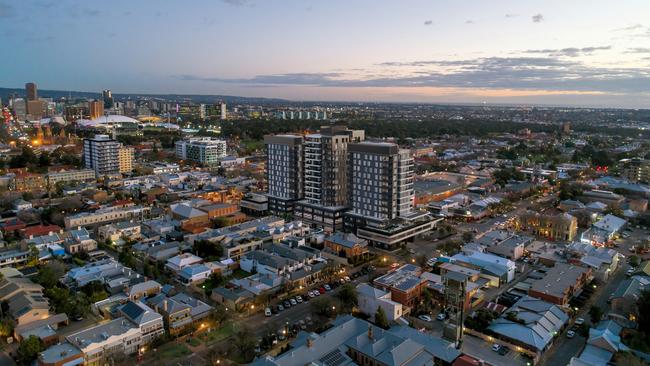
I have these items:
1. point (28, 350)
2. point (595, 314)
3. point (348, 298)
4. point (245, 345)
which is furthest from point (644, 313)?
point (28, 350)

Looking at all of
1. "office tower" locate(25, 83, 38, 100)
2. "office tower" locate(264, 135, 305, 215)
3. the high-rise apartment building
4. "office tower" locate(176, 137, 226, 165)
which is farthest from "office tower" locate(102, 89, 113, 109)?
the high-rise apartment building

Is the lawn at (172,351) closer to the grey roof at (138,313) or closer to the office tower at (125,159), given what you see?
the grey roof at (138,313)

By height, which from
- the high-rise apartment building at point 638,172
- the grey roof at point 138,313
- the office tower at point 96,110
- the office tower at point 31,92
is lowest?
the grey roof at point 138,313

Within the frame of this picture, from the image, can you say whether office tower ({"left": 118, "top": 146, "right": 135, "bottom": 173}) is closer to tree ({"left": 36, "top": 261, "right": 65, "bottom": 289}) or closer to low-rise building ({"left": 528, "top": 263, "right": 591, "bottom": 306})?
tree ({"left": 36, "top": 261, "right": 65, "bottom": 289})

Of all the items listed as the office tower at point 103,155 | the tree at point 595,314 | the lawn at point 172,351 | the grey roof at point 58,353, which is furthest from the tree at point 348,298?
the office tower at point 103,155

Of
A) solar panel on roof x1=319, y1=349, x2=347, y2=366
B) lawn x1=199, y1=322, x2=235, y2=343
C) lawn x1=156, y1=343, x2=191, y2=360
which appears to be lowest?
lawn x1=156, y1=343, x2=191, y2=360

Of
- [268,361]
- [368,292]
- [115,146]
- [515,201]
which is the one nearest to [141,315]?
[268,361]

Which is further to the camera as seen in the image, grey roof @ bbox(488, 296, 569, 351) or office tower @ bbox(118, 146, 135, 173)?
office tower @ bbox(118, 146, 135, 173)
